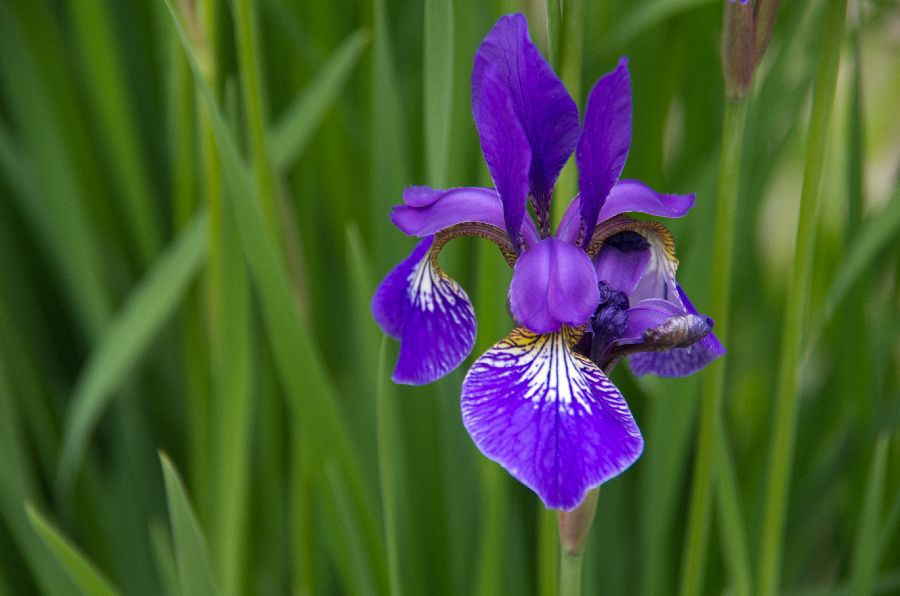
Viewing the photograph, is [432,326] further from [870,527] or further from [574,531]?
[870,527]

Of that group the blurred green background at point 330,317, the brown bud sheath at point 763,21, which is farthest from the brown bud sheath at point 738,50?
the blurred green background at point 330,317

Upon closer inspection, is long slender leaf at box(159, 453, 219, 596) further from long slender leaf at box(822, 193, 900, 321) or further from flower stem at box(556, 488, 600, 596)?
long slender leaf at box(822, 193, 900, 321)

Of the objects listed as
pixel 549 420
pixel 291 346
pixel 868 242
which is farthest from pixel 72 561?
pixel 868 242

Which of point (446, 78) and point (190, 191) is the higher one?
point (446, 78)

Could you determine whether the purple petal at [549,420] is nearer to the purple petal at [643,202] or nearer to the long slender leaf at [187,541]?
the purple petal at [643,202]

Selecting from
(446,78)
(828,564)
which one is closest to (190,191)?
(446,78)

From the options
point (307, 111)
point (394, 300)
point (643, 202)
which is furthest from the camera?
point (307, 111)

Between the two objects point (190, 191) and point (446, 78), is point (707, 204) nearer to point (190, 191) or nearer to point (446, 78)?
point (446, 78)
